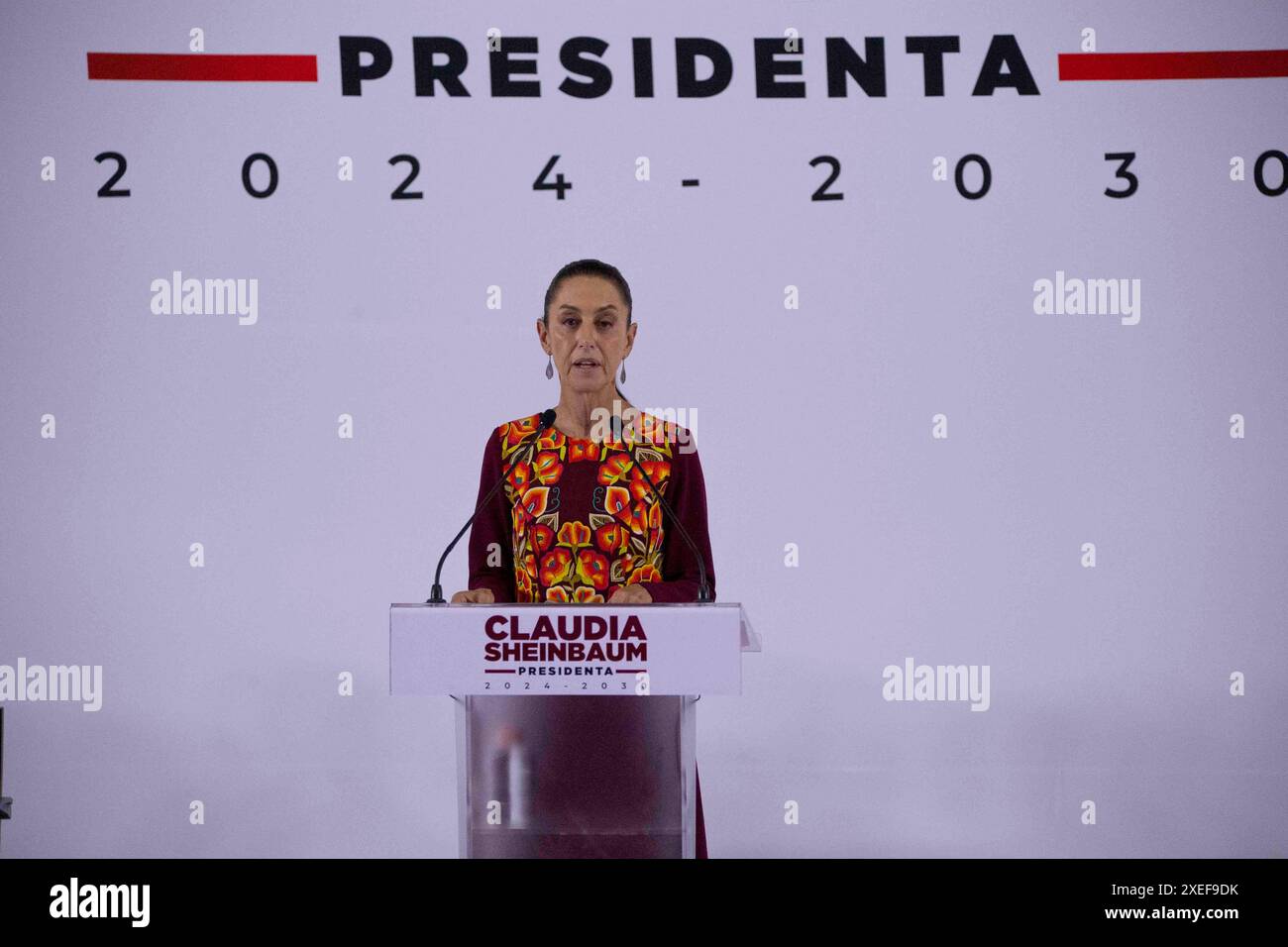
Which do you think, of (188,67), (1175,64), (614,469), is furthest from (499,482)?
(1175,64)

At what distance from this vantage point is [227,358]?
446 cm

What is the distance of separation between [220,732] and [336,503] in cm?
83

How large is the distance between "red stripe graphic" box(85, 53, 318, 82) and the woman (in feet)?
6.06

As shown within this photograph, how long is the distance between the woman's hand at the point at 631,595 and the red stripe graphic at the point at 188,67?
258cm

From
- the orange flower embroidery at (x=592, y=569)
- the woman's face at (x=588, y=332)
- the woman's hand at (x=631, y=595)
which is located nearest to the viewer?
the woman's hand at (x=631, y=595)

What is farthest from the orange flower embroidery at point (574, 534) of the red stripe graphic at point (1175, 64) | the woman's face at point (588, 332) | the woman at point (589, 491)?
the red stripe graphic at point (1175, 64)

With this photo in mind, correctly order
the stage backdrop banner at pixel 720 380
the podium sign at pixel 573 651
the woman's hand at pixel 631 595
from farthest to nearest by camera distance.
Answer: the stage backdrop banner at pixel 720 380
the woman's hand at pixel 631 595
the podium sign at pixel 573 651

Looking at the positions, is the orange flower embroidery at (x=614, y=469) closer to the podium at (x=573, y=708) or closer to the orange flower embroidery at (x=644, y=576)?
the orange flower embroidery at (x=644, y=576)

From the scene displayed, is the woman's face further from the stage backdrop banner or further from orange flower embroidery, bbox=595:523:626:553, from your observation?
the stage backdrop banner

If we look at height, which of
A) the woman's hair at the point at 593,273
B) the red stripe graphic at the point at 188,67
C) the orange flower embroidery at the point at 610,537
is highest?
the red stripe graphic at the point at 188,67

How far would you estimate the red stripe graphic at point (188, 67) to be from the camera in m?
4.46

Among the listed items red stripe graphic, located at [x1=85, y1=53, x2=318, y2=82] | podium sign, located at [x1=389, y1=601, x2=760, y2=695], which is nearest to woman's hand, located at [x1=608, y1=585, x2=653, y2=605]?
podium sign, located at [x1=389, y1=601, x2=760, y2=695]

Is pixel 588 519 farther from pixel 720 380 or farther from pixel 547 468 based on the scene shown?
pixel 720 380

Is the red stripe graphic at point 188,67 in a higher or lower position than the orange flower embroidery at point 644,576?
higher
